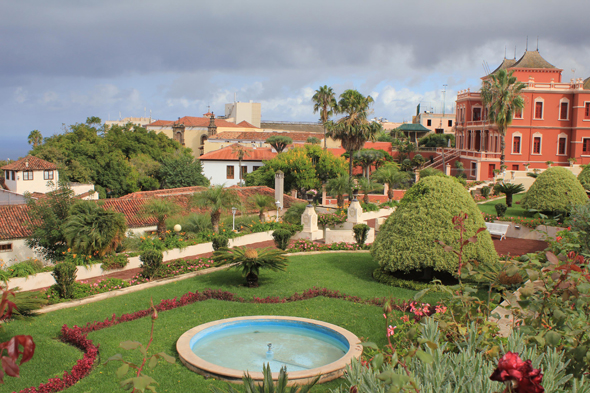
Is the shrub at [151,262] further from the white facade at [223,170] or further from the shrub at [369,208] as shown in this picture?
the white facade at [223,170]

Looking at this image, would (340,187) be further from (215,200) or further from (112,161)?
(112,161)

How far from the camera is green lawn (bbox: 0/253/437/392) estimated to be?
7.91 metres

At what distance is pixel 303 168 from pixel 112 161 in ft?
67.4

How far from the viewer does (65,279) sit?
12305mm

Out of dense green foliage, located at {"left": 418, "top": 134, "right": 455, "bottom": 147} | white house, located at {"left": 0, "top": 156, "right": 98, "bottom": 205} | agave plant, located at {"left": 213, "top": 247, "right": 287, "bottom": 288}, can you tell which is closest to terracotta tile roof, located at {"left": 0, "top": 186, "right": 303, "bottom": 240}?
agave plant, located at {"left": 213, "top": 247, "right": 287, "bottom": 288}

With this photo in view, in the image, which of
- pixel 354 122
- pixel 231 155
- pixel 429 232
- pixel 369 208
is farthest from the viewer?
pixel 231 155

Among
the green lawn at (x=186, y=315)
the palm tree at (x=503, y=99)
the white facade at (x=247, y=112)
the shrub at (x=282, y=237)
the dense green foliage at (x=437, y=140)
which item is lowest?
the green lawn at (x=186, y=315)

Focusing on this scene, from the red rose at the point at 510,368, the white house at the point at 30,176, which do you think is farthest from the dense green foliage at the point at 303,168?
the red rose at the point at 510,368

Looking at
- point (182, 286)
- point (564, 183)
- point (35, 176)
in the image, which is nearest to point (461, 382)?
point (182, 286)

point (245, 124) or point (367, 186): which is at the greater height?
point (245, 124)

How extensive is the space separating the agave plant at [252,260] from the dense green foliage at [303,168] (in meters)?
27.0

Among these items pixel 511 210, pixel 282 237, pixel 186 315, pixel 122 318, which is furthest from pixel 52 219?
pixel 511 210

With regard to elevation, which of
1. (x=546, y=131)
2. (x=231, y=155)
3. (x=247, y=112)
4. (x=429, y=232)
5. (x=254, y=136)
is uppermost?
(x=247, y=112)

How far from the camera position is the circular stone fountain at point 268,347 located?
7988 mm
